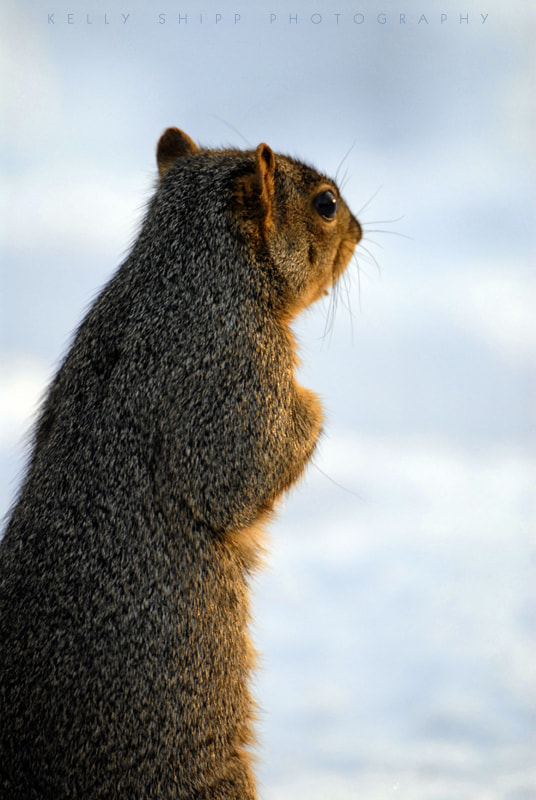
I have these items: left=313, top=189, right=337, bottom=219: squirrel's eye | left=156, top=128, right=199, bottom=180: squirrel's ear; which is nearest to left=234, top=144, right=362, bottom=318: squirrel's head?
left=313, top=189, right=337, bottom=219: squirrel's eye

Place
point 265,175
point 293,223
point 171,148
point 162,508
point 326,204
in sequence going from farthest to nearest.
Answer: point 171,148, point 326,204, point 293,223, point 265,175, point 162,508

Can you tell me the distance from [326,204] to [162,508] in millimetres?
1861

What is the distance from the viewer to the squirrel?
3910 millimetres

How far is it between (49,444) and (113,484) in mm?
455

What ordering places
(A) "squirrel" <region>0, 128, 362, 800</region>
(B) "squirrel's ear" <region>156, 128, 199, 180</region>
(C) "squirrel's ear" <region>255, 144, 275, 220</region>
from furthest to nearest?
1. (B) "squirrel's ear" <region>156, 128, 199, 180</region>
2. (C) "squirrel's ear" <region>255, 144, 275, 220</region>
3. (A) "squirrel" <region>0, 128, 362, 800</region>

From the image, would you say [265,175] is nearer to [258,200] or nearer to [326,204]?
[258,200]

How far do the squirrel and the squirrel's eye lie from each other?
219 mm

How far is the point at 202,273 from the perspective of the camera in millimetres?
4430

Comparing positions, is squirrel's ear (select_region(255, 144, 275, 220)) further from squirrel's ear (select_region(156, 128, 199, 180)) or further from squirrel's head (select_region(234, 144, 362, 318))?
squirrel's ear (select_region(156, 128, 199, 180))

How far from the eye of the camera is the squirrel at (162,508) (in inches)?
154

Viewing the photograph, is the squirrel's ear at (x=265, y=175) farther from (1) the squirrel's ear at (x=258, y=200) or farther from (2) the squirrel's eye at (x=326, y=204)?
(2) the squirrel's eye at (x=326, y=204)

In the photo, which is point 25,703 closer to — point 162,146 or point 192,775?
point 192,775

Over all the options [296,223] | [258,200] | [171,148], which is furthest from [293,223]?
[171,148]

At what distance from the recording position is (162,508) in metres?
4.17
